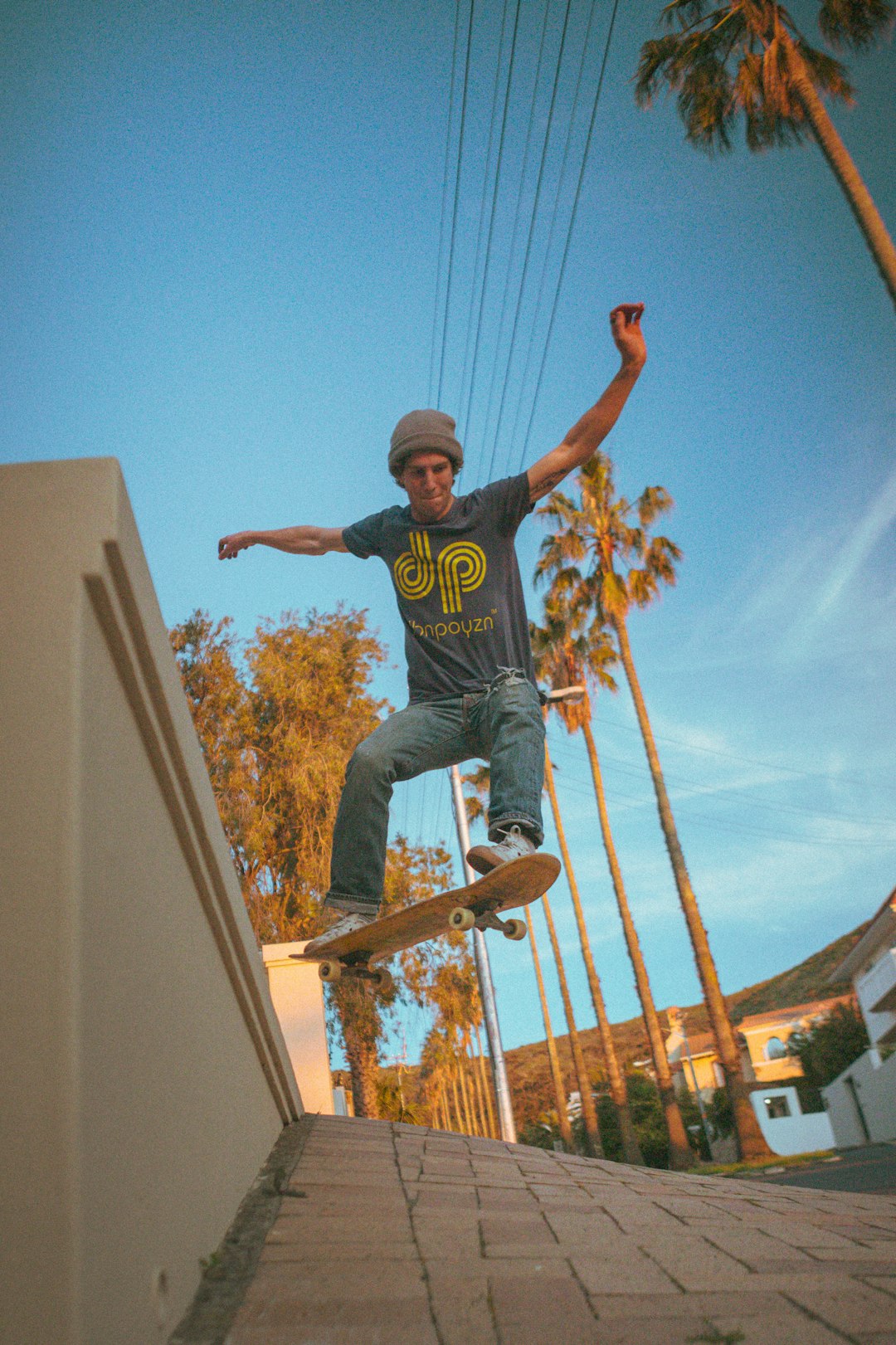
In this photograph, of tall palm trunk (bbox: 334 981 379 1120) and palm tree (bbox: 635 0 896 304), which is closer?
palm tree (bbox: 635 0 896 304)

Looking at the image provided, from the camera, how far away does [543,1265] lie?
225 cm

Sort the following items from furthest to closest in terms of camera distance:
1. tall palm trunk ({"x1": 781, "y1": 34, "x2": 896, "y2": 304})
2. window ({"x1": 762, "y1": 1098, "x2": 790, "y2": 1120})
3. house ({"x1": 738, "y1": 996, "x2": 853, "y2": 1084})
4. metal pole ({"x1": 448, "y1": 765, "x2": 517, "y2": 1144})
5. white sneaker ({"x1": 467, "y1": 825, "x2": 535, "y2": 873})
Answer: house ({"x1": 738, "y1": 996, "x2": 853, "y2": 1084}) → window ({"x1": 762, "y1": 1098, "x2": 790, "y2": 1120}) → metal pole ({"x1": 448, "y1": 765, "x2": 517, "y2": 1144}) → tall palm trunk ({"x1": 781, "y1": 34, "x2": 896, "y2": 304}) → white sneaker ({"x1": 467, "y1": 825, "x2": 535, "y2": 873})

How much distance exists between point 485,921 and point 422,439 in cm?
198

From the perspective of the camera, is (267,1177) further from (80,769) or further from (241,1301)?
(80,769)

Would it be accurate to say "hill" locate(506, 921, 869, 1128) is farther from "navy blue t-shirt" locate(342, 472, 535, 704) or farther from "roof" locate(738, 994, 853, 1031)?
"navy blue t-shirt" locate(342, 472, 535, 704)

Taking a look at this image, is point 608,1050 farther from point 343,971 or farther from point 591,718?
point 343,971

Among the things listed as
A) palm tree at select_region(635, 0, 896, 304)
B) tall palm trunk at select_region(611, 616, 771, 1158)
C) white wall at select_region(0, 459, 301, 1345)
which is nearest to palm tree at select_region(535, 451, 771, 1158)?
tall palm trunk at select_region(611, 616, 771, 1158)

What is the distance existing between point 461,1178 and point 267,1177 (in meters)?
0.62

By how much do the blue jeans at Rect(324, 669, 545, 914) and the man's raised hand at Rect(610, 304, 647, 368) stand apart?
4.31 ft

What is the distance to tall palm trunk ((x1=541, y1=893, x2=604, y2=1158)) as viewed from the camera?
32.3m

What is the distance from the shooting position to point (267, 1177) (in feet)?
9.96

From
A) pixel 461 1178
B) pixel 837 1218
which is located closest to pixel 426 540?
pixel 461 1178

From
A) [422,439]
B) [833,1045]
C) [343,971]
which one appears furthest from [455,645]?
[833,1045]

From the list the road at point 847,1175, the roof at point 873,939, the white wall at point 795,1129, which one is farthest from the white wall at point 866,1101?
the road at point 847,1175
